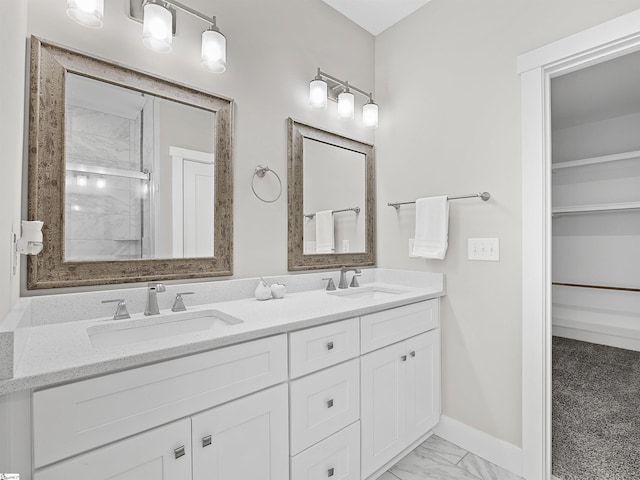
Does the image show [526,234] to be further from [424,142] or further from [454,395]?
[454,395]

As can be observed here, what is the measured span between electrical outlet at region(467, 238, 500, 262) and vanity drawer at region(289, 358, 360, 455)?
3.10ft

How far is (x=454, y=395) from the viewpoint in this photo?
78.0 inches

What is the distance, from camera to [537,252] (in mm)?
1639

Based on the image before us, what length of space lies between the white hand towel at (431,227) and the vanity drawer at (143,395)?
118cm

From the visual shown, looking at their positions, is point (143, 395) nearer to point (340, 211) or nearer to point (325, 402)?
point (325, 402)

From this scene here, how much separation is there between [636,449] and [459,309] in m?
1.16

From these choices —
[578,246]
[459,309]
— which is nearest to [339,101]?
[459,309]

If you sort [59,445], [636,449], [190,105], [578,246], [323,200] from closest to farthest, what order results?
[59,445] → [190,105] → [636,449] → [323,200] → [578,246]

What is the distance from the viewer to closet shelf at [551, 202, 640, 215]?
3.25 meters

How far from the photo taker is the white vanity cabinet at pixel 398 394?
153 centimetres

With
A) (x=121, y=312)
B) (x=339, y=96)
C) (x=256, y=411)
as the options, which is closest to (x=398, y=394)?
(x=256, y=411)

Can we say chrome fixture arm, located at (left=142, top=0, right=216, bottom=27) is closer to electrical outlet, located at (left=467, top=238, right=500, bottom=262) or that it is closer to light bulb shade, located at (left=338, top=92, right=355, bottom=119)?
light bulb shade, located at (left=338, top=92, right=355, bottom=119)

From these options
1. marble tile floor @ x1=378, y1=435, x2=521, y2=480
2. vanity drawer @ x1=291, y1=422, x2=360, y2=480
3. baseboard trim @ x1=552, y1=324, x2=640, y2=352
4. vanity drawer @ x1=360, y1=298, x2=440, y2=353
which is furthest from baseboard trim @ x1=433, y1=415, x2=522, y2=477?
baseboard trim @ x1=552, y1=324, x2=640, y2=352

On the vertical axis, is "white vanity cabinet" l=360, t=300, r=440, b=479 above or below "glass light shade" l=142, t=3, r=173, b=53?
below
